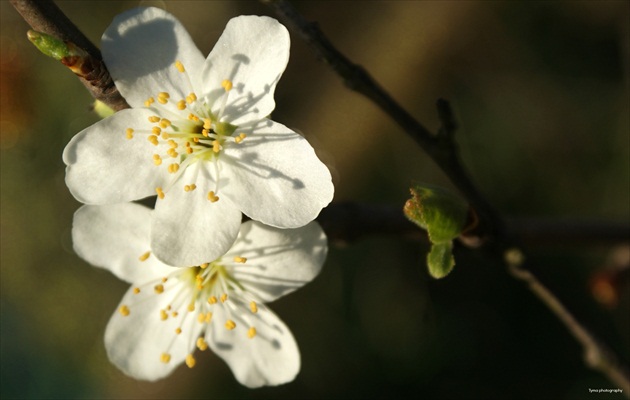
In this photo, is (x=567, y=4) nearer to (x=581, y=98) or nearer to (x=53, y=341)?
(x=581, y=98)

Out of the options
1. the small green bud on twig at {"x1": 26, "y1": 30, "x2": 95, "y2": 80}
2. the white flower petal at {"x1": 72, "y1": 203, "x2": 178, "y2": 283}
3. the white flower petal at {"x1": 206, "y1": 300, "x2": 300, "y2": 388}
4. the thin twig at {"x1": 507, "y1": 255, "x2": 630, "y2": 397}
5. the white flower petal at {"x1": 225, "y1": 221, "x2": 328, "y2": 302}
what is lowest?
the white flower petal at {"x1": 72, "y1": 203, "x2": 178, "y2": 283}

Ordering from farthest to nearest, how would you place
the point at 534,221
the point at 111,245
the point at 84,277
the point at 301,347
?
the point at 84,277
the point at 301,347
the point at 534,221
the point at 111,245

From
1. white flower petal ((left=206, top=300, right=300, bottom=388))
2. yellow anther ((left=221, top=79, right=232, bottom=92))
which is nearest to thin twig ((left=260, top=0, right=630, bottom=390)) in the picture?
yellow anther ((left=221, top=79, right=232, bottom=92))

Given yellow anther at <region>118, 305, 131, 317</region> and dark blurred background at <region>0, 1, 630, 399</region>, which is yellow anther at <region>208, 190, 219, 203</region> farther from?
dark blurred background at <region>0, 1, 630, 399</region>

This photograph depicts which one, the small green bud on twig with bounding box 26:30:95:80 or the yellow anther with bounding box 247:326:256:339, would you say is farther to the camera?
the yellow anther with bounding box 247:326:256:339

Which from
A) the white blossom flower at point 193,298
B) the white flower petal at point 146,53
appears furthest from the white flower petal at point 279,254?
the white flower petal at point 146,53

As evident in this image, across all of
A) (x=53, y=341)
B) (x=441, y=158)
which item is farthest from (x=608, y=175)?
(x=53, y=341)
